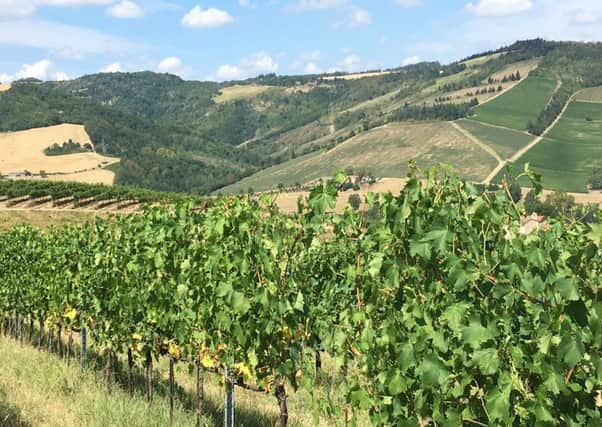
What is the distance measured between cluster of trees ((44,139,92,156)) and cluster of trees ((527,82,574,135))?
12748cm

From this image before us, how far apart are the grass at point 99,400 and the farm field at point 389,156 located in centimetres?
11009

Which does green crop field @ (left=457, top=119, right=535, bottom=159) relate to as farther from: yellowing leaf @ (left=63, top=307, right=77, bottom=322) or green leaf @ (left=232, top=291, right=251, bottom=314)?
green leaf @ (left=232, top=291, right=251, bottom=314)

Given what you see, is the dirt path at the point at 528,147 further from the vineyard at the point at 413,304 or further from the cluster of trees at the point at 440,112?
the vineyard at the point at 413,304

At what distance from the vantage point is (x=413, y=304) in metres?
4.20

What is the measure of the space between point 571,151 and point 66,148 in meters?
136

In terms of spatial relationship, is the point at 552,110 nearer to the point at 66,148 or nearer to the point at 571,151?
the point at 571,151

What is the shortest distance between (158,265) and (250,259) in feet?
7.40

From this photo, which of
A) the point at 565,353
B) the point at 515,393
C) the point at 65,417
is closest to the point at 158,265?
the point at 65,417

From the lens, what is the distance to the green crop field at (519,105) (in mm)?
158962

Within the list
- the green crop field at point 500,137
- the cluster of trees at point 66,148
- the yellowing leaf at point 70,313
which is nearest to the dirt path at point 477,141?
the green crop field at point 500,137

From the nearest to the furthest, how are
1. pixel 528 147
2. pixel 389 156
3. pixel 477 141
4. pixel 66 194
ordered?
pixel 66 194 < pixel 528 147 < pixel 477 141 < pixel 389 156

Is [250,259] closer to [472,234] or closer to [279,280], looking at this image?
[279,280]

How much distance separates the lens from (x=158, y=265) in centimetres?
801

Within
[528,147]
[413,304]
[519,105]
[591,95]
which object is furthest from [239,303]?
[591,95]
